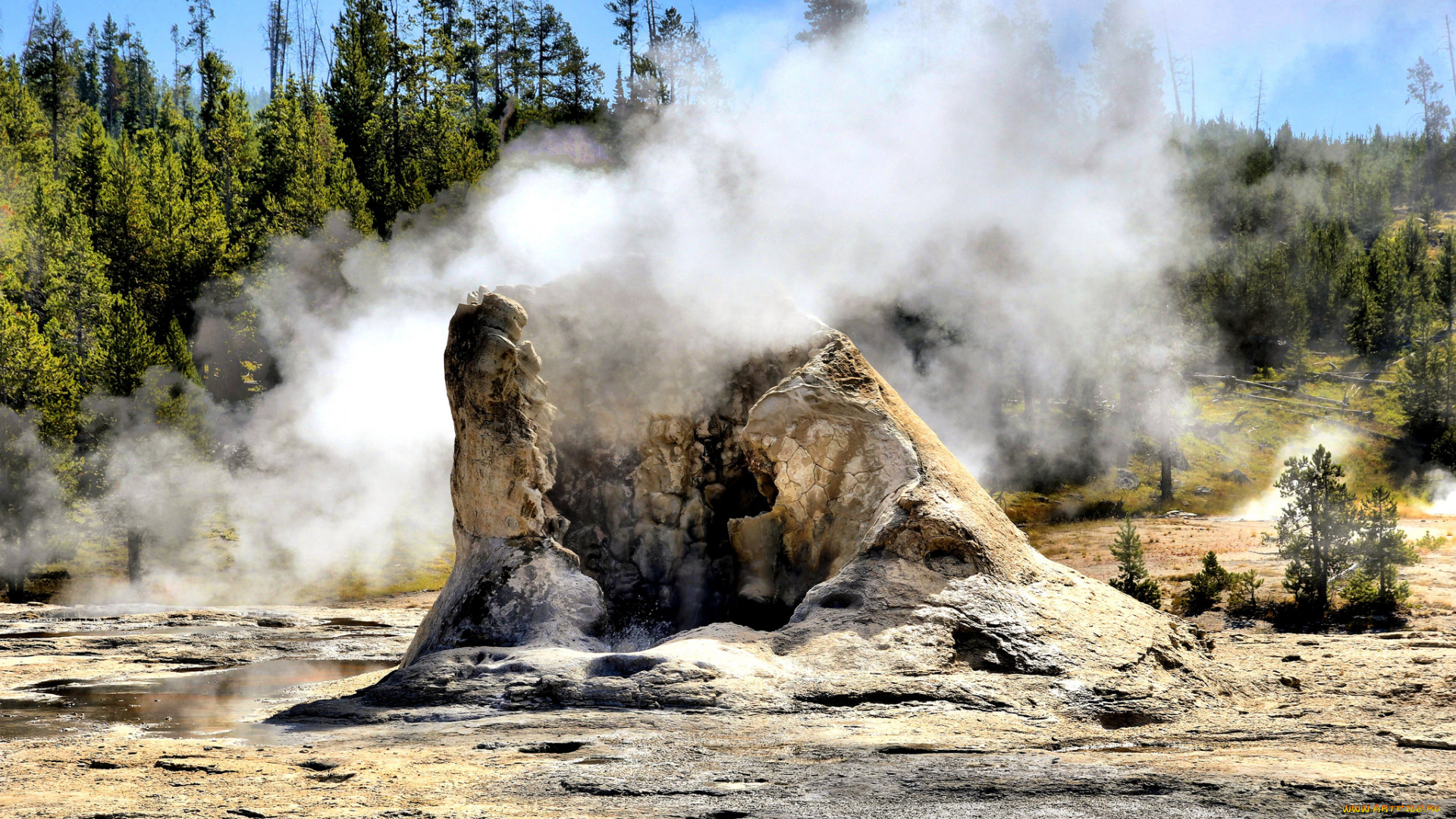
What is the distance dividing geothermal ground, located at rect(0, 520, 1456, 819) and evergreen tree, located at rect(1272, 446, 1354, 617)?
264 inches

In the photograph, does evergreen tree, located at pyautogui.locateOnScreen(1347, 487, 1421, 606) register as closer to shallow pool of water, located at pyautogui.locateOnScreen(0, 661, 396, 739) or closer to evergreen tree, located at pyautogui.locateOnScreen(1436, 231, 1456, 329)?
shallow pool of water, located at pyautogui.locateOnScreen(0, 661, 396, 739)

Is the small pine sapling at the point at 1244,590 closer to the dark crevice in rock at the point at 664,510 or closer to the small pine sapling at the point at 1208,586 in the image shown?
the small pine sapling at the point at 1208,586

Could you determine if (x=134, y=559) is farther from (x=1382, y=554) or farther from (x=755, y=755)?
(x=1382, y=554)

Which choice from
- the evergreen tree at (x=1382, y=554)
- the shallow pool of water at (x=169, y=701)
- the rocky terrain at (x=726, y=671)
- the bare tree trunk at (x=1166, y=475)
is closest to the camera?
the rocky terrain at (x=726, y=671)

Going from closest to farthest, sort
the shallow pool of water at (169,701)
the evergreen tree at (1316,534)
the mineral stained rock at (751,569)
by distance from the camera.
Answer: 1. the mineral stained rock at (751,569)
2. the shallow pool of water at (169,701)
3. the evergreen tree at (1316,534)

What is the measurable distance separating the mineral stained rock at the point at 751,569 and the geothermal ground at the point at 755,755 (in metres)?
0.31

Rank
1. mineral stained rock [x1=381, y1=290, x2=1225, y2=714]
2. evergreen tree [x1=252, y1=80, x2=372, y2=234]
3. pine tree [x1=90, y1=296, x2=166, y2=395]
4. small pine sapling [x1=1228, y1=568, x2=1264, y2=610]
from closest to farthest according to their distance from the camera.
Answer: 1. mineral stained rock [x1=381, y1=290, x2=1225, y2=714]
2. small pine sapling [x1=1228, y1=568, x2=1264, y2=610]
3. pine tree [x1=90, y1=296, x2=166, y2=395]
4. evergreen tree [x1=252, y1=80, x2=372, y2=234]

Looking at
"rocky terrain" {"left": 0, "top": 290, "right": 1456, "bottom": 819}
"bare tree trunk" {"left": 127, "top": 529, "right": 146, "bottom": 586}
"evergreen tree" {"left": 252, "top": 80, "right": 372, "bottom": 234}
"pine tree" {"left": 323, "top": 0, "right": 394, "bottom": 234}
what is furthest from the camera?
"pine tree" {"left": 323, "top": 0, "right": 394, "bottom": 234}

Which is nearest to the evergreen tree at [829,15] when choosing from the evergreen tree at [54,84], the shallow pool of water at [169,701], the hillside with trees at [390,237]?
the hillside with trees at [390,237]

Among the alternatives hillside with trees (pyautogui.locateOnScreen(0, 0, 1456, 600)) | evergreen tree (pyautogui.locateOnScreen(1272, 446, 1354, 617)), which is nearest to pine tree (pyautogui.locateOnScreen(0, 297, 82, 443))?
hillside with trees (pyautogui.locateOnScreen(0, 0, 1456, 600))

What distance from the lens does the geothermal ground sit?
4.32 m

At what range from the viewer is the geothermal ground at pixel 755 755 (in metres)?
4.32

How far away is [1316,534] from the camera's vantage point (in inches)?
638

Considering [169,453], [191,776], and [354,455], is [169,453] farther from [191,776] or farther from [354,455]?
[191,776]
